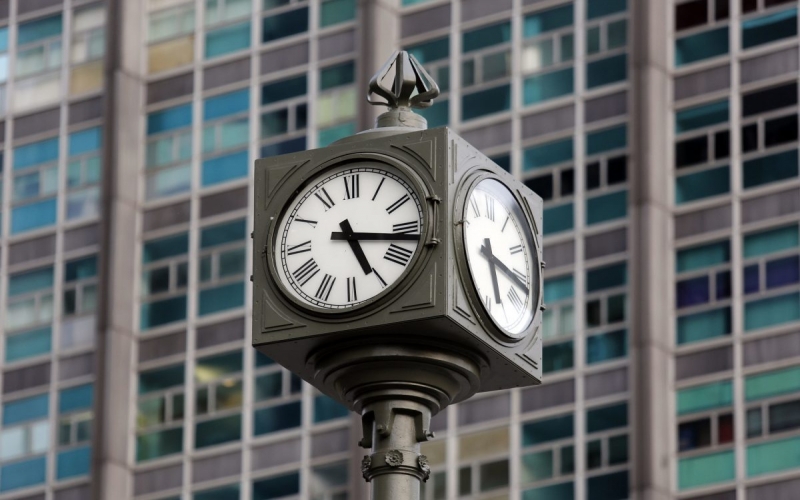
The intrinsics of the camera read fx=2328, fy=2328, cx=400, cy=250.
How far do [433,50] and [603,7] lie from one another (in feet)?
17.4

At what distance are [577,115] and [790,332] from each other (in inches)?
363

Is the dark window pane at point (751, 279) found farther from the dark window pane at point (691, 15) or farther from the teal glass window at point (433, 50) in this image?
the teal glass window at point (433, 50)

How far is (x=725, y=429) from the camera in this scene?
198ft

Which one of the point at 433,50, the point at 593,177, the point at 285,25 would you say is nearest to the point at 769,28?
the point at 593,177

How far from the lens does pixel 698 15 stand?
64.7 m

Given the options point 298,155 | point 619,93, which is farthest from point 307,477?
point 298,155

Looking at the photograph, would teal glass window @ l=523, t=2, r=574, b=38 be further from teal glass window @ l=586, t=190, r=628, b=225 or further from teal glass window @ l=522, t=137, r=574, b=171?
teal glass window @ l=586, t=190, r=628, b=225

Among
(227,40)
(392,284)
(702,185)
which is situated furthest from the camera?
(227,40)

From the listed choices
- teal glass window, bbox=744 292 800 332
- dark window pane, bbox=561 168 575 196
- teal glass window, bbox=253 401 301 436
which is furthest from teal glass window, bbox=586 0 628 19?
teal glass window, bbox=253 401 301 436

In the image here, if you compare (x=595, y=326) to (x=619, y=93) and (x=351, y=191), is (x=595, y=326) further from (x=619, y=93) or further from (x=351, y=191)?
(x=351, y=191)

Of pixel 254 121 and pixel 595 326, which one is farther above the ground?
pixel 254 121

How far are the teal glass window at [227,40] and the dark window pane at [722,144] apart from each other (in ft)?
51.9

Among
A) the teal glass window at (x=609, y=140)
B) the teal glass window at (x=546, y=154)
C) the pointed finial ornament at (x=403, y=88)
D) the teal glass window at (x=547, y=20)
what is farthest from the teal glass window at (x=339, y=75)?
the pointed finial ornament at (x=403, y=88)

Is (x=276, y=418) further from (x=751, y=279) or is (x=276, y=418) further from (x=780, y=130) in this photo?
(x=780, y=130)
